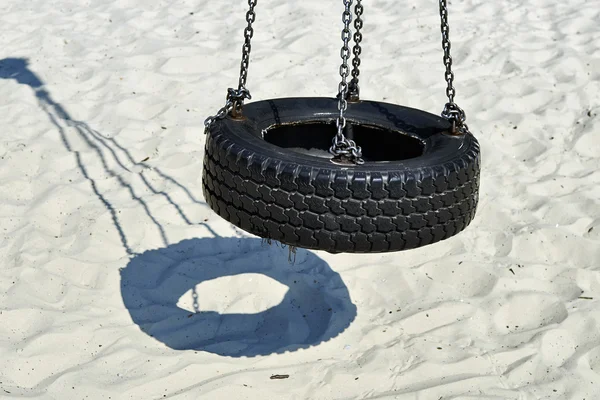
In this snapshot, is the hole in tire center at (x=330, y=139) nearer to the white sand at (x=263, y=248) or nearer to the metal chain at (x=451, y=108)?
the metal chain at (x=451, y=108)

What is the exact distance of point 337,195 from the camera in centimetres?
262

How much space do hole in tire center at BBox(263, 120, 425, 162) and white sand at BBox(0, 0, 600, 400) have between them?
73 centimetres

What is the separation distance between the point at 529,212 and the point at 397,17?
2.75m

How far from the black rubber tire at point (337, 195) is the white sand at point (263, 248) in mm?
801

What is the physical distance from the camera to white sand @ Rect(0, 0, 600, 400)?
3.36 metres

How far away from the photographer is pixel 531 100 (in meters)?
5.55

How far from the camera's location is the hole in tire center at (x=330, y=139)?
3434mm

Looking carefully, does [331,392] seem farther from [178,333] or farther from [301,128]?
[301,128]

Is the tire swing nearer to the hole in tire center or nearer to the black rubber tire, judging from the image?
the black rubber tire

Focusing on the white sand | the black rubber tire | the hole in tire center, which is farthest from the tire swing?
the white sand

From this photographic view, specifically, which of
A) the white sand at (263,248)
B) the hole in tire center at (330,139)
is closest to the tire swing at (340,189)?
the hole in tire center at (330,139)

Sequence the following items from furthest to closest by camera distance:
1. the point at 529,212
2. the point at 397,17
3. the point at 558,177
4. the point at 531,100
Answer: the point at 397,17
the point at 531,100
the point at 558,177
the point at 529,212

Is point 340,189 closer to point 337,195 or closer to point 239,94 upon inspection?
point 337,195

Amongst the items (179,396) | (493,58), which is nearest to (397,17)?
(493,58)
